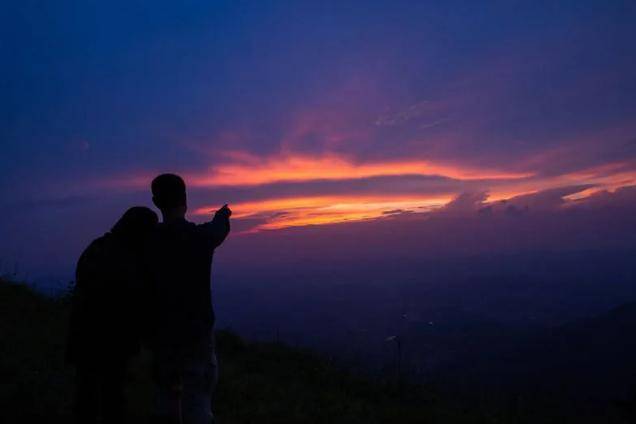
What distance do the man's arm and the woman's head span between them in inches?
20.5

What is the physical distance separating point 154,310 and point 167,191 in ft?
2.92

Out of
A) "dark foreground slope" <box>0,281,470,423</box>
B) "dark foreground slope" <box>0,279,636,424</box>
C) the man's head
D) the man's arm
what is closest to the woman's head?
the man's head

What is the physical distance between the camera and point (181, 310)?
328 centimetres

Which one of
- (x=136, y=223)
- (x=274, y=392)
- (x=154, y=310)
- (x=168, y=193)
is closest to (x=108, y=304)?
(x=154, y=310)

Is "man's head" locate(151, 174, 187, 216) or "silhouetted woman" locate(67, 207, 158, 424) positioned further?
"silhouetted woman" locate(67, 207, 158, 424)

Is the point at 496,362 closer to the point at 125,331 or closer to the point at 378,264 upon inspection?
the point at 125,331

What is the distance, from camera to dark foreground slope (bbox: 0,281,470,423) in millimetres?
5320

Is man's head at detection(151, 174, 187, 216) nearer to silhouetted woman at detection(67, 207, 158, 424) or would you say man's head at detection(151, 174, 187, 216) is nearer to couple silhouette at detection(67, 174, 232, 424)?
couple silhouette at detection(67, 174, 232, 424)

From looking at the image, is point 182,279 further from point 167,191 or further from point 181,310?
point 167,191

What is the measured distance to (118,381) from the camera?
3846 millimetres

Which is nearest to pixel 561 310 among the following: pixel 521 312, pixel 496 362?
pixel 521 312

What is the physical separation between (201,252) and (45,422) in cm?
292

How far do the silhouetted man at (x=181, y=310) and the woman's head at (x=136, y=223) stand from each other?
260 mm

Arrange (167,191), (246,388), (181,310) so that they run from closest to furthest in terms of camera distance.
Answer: (181,310) < (167,191) < (246,388)
